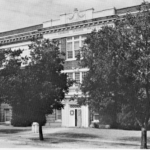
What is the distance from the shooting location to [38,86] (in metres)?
21.4

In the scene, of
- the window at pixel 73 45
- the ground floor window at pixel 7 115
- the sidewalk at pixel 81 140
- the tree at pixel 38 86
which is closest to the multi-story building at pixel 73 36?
the window at pixel 73 45

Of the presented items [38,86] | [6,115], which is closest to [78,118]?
[6,115]

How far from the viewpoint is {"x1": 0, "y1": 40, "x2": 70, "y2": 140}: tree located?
21.3 m

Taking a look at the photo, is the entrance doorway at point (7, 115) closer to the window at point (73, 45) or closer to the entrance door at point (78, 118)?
the entrance door at point (78, 118)

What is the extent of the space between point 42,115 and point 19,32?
72.4 feet

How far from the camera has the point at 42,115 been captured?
72.7 ft

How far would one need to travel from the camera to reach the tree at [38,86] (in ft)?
70.0

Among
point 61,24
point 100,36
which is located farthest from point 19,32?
point 100,36

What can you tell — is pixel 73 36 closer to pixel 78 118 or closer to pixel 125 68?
pixel 78 118

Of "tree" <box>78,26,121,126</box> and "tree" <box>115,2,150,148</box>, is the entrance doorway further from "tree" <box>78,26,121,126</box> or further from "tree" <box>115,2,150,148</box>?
"tree" <box>115,2,150,148</box>

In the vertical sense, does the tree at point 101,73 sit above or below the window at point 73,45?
below

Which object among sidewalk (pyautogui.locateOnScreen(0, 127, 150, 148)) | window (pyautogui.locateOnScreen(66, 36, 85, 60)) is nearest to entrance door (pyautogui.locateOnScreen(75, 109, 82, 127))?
sidewalk (pyautogui.locateOnScreen(0, 127, 150, 148))

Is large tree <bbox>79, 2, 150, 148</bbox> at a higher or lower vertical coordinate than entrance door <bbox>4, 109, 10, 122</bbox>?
higher

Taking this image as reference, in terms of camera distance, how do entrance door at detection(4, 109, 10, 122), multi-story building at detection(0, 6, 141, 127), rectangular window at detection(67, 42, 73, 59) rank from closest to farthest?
multi-story building at detection(0, 6, 141, 127) < rectangular window at detection(67, 42, 73, 59) < entrance door at detection(4, 109, 10, 122)
